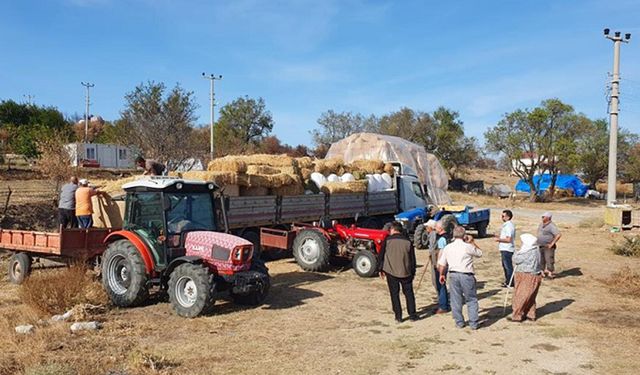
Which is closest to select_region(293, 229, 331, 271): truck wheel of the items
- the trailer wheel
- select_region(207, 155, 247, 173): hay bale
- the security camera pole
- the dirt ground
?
the dirt ground

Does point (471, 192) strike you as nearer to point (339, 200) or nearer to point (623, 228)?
point (623, 228)

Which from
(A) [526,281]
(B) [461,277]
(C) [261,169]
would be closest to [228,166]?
(C) [261,169]

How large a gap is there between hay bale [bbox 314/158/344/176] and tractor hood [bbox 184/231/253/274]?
9.28m

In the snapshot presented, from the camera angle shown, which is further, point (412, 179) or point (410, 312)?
point (412, 179)

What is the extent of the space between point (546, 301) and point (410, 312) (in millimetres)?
3174

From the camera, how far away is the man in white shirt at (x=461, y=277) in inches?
313

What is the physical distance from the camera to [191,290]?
8.34 metres

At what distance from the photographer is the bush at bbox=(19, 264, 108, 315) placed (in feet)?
27.5

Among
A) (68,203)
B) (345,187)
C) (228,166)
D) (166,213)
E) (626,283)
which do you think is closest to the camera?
(166,213)

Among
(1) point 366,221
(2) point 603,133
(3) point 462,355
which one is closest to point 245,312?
(3) point 462,355

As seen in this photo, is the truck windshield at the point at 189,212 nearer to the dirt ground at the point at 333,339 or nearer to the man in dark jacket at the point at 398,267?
the dirt ground at the point at 333,339

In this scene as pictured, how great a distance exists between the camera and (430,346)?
7180 mm

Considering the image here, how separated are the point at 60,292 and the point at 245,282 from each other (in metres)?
2.88

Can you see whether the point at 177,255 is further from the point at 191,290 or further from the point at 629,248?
the point at 629,248
